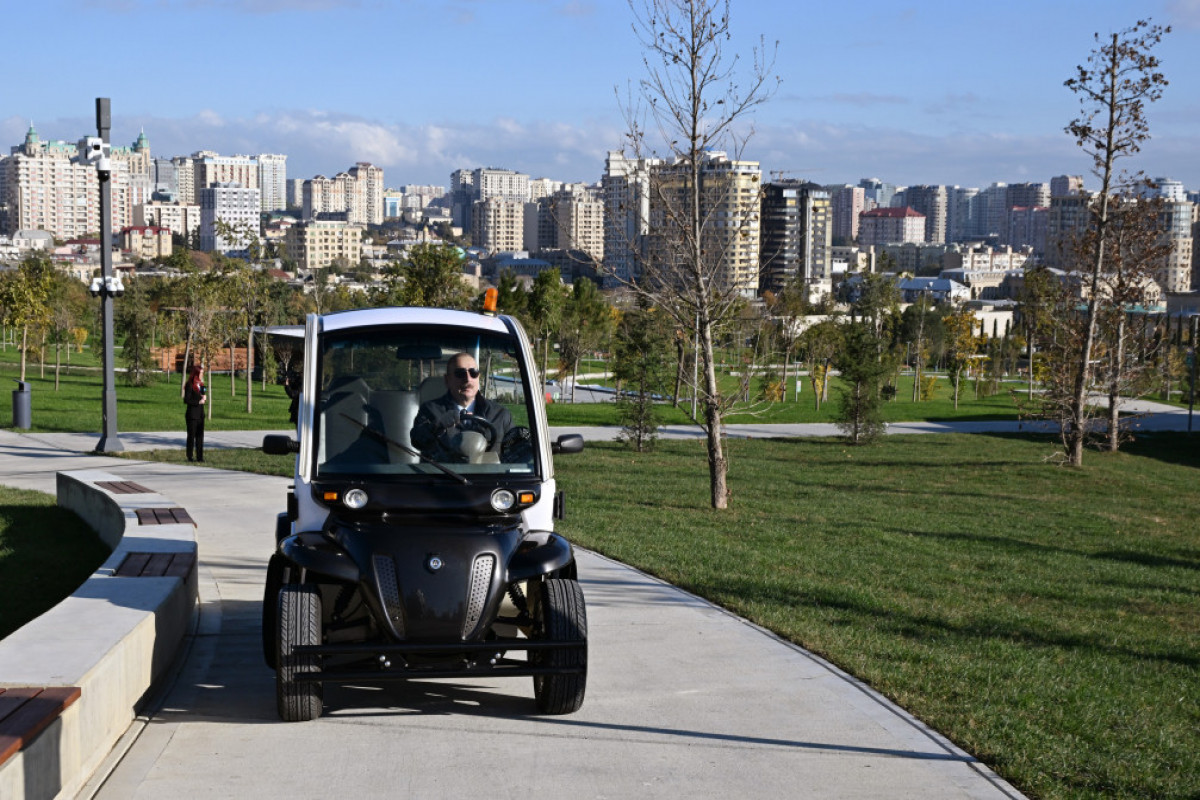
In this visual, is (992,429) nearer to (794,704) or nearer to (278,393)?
(278,393)

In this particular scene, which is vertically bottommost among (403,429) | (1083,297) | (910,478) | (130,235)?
(910,478)

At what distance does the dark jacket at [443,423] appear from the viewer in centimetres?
659

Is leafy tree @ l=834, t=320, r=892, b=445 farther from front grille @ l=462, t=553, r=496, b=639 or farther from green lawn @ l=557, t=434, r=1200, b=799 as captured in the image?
front grille @ l=462, t=553, r=496, b=639

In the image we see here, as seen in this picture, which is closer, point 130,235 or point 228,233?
point 228,233

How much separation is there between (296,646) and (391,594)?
19.9 inches

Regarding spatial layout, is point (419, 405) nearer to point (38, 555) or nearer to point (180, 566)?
point (180, 566)

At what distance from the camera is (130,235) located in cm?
19425

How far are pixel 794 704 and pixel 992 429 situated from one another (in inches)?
1228

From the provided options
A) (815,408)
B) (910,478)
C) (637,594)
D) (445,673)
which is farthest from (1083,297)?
(445,673)

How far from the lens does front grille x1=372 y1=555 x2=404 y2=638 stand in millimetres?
5738

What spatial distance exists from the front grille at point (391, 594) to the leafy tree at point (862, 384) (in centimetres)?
2335

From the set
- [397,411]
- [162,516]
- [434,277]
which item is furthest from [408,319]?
[434,277]

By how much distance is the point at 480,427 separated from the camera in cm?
669

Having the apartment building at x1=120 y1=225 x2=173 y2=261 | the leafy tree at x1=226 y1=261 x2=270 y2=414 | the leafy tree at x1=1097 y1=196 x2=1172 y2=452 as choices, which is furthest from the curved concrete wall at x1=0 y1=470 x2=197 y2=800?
the apartment building at x1=120 y1=225 x2=173 y2=261
